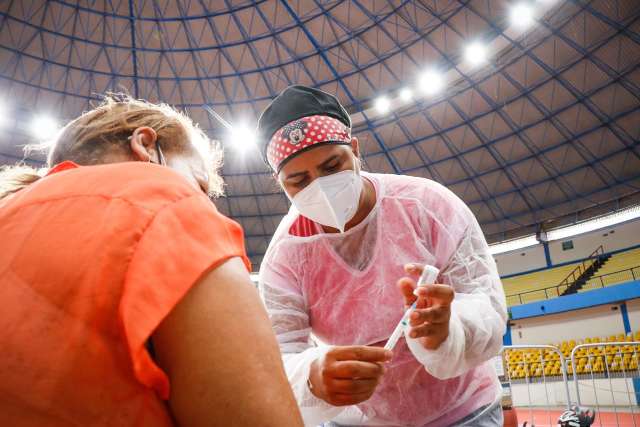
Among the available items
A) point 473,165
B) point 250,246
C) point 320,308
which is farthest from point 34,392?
point 250,246

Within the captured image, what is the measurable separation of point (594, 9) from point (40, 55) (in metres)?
19.7

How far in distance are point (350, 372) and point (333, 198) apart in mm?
863

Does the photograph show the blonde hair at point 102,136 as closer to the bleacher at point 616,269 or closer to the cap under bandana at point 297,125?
the cap under bandana at point 297,125

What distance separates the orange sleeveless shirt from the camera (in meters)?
0.64

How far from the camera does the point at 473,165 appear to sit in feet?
65.8

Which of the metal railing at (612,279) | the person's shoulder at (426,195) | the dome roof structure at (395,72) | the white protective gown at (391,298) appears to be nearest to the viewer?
the white protective gown at (391,298)

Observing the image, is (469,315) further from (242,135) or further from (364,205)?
(242,135)

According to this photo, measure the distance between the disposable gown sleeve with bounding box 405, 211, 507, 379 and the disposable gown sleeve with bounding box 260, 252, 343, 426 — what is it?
17.8 inches

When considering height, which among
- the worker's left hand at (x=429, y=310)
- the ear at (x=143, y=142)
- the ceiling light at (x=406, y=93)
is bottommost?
the worker's left hand at (x=429, y=310)

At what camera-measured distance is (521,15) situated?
1450cm

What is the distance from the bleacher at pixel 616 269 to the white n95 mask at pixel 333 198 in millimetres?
21050

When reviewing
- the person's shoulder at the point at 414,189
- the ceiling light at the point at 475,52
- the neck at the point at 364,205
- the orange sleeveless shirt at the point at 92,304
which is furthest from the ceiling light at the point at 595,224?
the orange sleeveless shirt at the point at 92,304

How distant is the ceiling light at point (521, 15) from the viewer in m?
14.3

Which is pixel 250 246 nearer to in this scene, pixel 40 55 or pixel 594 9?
pixel 40 55
